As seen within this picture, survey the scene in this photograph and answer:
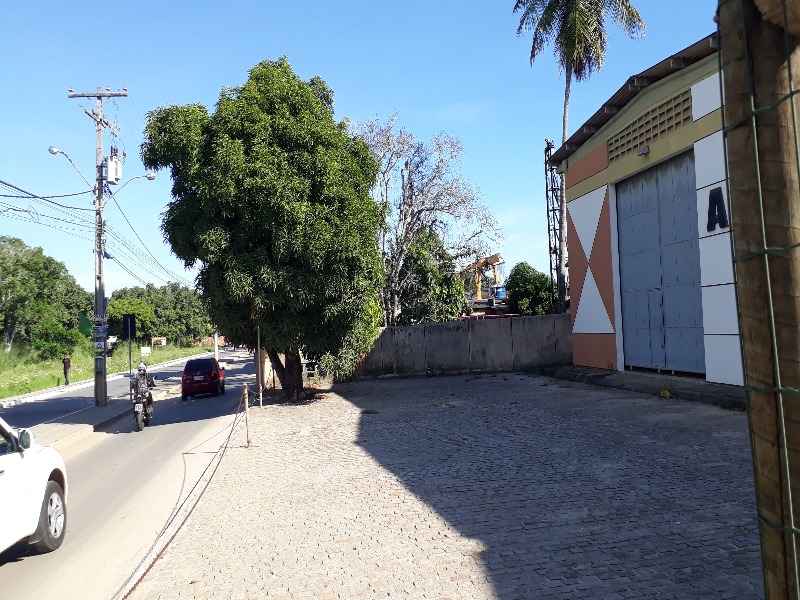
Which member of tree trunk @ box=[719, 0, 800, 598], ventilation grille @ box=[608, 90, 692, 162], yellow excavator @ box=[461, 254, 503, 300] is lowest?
tree trunk @ box=[719, 0, 800, 598]

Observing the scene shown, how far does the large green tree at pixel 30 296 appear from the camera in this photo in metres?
51.7

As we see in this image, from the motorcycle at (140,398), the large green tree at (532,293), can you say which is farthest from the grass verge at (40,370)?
the large green tree at (532,293)

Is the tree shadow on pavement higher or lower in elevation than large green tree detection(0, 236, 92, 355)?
lower

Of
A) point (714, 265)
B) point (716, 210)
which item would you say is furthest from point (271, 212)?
point (714, 265)

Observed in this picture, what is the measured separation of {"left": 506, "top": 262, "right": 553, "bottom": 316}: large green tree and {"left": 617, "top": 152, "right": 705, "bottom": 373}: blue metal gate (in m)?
13.3

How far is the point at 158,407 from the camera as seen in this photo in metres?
23.0

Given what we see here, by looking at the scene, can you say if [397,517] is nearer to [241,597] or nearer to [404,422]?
[241,597]

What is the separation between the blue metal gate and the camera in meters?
15.9

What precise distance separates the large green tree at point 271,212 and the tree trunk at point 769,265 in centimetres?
1420

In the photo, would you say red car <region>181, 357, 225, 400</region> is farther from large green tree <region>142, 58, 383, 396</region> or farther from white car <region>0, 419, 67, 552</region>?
white car <region>0, 419, 67, 552</region>

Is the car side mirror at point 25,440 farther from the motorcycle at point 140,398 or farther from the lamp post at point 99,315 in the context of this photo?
the lamp post at point 99,315

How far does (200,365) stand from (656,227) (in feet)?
57.4

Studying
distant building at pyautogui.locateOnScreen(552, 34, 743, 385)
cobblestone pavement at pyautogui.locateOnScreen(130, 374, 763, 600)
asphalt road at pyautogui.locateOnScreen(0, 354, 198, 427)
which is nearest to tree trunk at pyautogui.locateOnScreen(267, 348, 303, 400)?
asphalt road at pyautogui.locateOnScreen(0, 354, 198, 427)

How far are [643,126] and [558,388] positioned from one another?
7.61 meters
